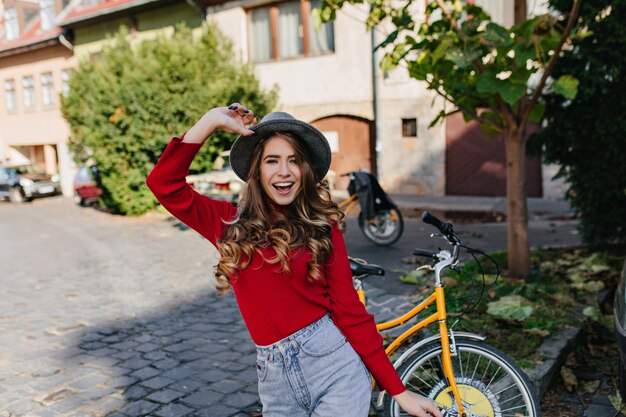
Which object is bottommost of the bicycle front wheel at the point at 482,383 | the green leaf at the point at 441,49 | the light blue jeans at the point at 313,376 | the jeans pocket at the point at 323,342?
the bicycle front wheel at the point at 482,383

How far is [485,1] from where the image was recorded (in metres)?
14.5

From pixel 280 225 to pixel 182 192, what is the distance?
371mm

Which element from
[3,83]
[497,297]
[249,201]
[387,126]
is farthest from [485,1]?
[3,83]

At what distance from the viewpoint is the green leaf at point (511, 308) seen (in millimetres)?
4688

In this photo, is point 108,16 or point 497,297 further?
point 108,16

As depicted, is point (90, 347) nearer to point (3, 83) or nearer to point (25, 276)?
point (25, 276)

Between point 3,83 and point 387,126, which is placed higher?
point 3,83

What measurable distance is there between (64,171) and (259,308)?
26307mm

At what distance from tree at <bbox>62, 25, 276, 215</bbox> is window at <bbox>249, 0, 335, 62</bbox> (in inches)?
113

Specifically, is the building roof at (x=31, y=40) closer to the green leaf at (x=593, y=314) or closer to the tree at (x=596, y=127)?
the tree at (x=596, y=127)

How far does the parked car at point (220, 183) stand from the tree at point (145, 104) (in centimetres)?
45

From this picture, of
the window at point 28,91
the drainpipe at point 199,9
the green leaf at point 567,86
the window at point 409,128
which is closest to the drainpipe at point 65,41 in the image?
the window at point 28,91

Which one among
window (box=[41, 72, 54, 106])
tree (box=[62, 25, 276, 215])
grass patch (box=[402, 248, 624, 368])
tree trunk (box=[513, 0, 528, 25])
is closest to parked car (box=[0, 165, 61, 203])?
window (box=[41, 72, 54, 106])

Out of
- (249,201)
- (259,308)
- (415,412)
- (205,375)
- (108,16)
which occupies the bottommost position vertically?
(205,375)
